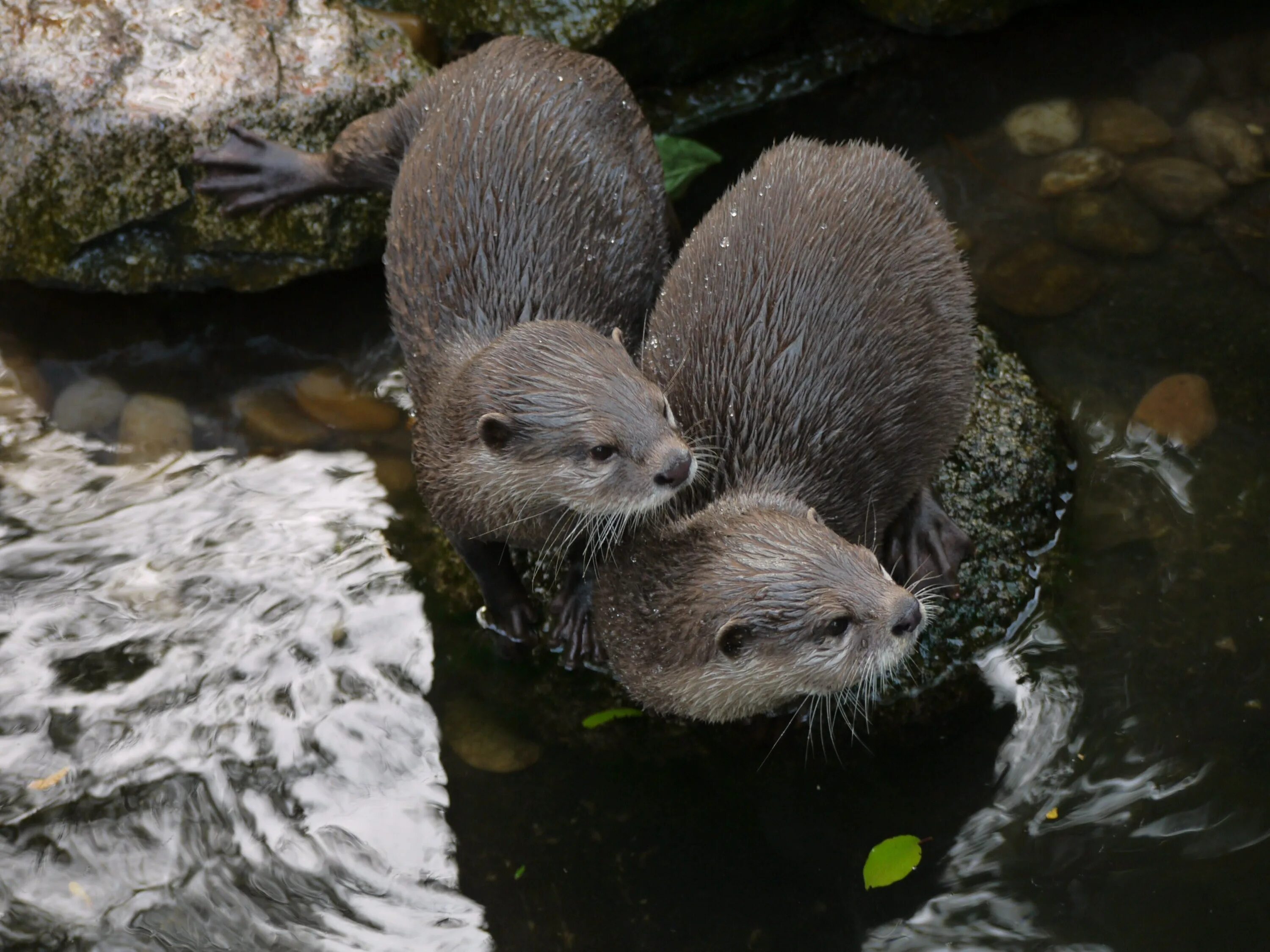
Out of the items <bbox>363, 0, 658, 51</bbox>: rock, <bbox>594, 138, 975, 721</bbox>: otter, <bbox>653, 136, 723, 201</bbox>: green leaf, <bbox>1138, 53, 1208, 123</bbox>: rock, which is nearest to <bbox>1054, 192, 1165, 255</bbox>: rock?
<bbox>1138, 53, 1208, 123</bbox>: rock

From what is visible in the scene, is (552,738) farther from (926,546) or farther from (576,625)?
(926,546)

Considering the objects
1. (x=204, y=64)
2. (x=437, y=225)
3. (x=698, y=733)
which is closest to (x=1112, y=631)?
(x=698, y=733)

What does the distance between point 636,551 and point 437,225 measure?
0.96m

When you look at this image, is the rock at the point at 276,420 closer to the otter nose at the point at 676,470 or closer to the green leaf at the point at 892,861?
the otter nose at the point at 676,470

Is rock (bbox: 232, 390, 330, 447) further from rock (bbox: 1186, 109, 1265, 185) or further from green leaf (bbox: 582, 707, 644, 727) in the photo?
rock (bbox: 1186, 109, 1265, 185)

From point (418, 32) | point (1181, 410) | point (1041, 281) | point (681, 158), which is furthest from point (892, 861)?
point (418, 32)

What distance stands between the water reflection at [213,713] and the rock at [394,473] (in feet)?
0.12

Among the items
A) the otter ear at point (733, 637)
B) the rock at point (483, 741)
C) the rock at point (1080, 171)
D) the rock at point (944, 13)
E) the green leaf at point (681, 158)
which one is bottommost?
the rock at point (483, 741)

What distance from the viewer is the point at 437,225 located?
114 inches

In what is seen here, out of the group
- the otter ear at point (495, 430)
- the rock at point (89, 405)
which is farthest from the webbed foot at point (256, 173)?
the otter ear at point (495, 430)

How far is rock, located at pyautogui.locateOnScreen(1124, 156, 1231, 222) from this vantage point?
356 cm

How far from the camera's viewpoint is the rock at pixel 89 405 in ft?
11.2

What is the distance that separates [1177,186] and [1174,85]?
0.49 metres

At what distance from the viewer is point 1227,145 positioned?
3678 mm
